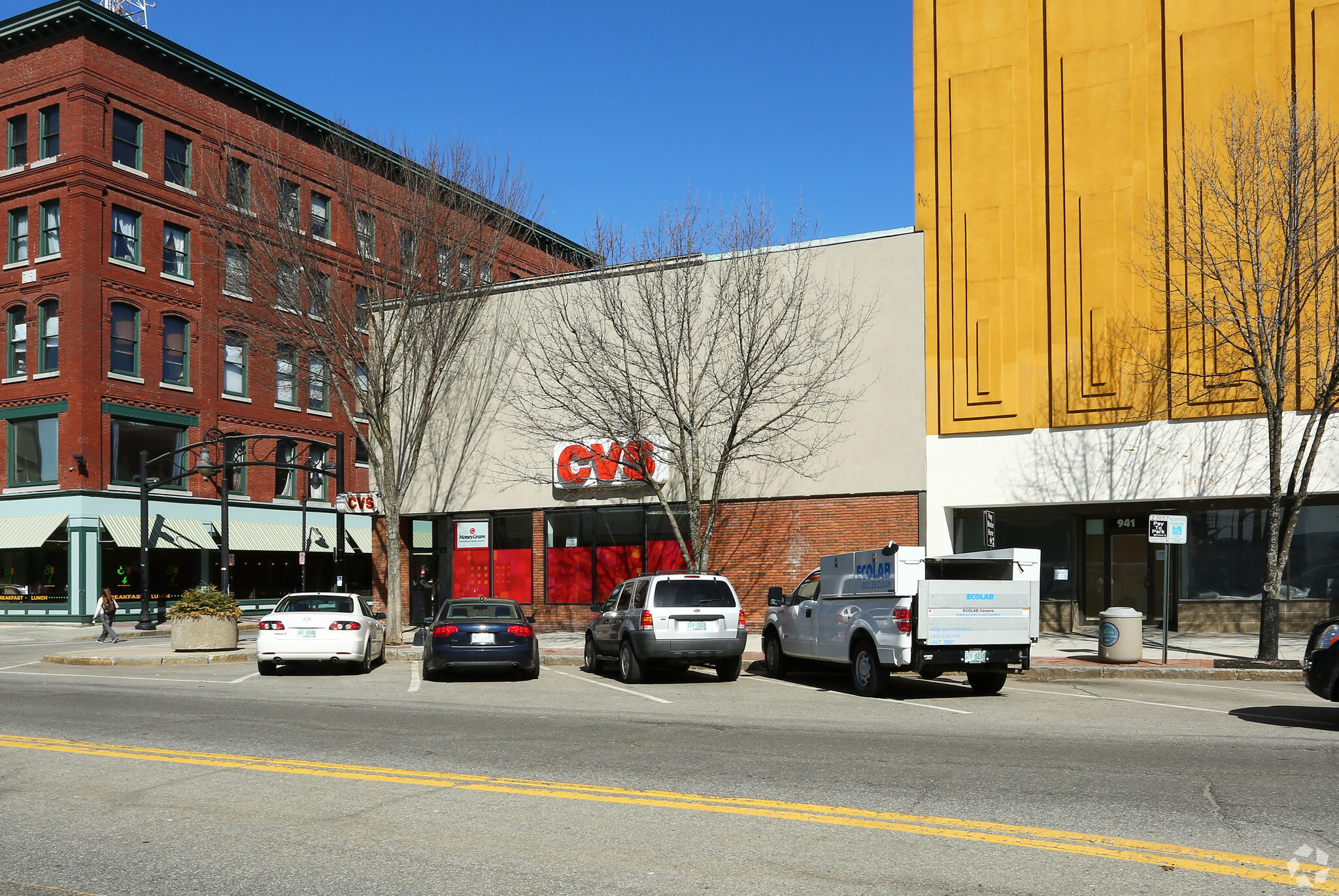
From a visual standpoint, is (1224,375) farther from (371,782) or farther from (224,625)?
(224,625)

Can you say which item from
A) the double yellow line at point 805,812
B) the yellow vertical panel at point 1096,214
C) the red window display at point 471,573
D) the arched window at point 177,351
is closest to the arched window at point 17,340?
the arched window at point 177,351

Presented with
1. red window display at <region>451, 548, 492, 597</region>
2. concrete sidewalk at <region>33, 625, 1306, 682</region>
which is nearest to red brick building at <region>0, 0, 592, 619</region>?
red window display at <region>451, 548, 492, 597</region>

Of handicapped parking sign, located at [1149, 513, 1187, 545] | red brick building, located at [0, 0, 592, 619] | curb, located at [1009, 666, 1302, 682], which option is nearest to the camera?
curb, located at [1009, 666, 1302, 682]

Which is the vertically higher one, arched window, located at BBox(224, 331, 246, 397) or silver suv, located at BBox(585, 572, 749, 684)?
arched window, located at BBox(224, 331, 246, 397)

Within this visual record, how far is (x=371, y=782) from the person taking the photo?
9.08 metres

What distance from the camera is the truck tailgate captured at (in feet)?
49.6

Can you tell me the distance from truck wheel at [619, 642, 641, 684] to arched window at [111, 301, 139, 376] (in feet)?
100

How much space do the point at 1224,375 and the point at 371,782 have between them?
781 inches

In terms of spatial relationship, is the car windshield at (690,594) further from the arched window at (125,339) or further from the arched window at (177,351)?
the arched window at (177,351)

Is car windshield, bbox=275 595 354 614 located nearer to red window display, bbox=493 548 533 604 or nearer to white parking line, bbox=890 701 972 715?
white parking line, bbox=890 701 972 715

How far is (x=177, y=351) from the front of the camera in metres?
44.0

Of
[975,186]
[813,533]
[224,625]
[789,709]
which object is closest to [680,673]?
[789,709]

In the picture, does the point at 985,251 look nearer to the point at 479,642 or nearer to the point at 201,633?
the point at 479,642

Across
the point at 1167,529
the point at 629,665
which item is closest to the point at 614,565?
the point at 629,665
